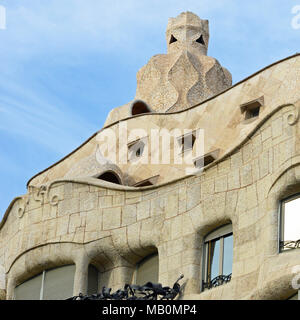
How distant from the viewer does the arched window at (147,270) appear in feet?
74.8

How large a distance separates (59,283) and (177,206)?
3.09 m

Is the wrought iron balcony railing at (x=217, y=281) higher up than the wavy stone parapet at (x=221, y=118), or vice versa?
the wavy stone parapet at (x=221, y=118)

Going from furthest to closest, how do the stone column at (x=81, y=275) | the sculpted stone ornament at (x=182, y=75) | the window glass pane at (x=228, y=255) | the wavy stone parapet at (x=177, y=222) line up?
the sculpted stone ornament at (x=182, y=75) → the stone column at (x=81, y=275) → the window glass pane at (x=228, y=255) → the wavy stone parapet at (x=177, y=222)

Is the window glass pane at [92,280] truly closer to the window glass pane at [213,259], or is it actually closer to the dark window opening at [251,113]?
the window glass pane at [213,259]

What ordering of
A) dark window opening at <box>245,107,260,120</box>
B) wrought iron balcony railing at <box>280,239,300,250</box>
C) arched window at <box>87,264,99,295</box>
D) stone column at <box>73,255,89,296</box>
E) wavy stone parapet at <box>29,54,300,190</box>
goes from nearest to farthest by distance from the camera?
wrought iron balcony railing at <box>280,239,300,250</box> → stone column at <box>73,255,89,296</box> → arched window at <box>87,264,99,295</box> → wavy stone parapet at <box>29,54,300,190</box> → dark window opening at <box>245,107,260,120</box>

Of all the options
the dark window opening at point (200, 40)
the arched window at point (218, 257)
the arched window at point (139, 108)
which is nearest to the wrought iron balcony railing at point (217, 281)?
the arched window at point (218, 257)

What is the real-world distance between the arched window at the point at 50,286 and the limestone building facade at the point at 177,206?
0.03 metres

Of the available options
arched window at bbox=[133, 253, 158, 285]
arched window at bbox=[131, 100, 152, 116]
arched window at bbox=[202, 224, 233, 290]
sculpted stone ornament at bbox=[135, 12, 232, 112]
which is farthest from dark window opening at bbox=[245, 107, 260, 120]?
sculpted stone ornament at bbox=[135, 12, 232, 112]

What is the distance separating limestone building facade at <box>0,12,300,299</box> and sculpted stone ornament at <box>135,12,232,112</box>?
3.42 feet

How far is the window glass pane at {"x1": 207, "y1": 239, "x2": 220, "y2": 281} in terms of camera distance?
70.5 ft

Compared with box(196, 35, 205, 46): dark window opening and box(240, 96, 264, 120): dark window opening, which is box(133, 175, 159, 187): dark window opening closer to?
box(240, 96, 264, 120): dark window opening

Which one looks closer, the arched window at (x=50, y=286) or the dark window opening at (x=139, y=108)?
the arched window at (x=50, y=286)

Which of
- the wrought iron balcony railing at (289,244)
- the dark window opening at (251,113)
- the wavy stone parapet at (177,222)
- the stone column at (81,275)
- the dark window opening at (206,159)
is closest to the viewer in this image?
the wrought iron balcony railing at (289,244)
